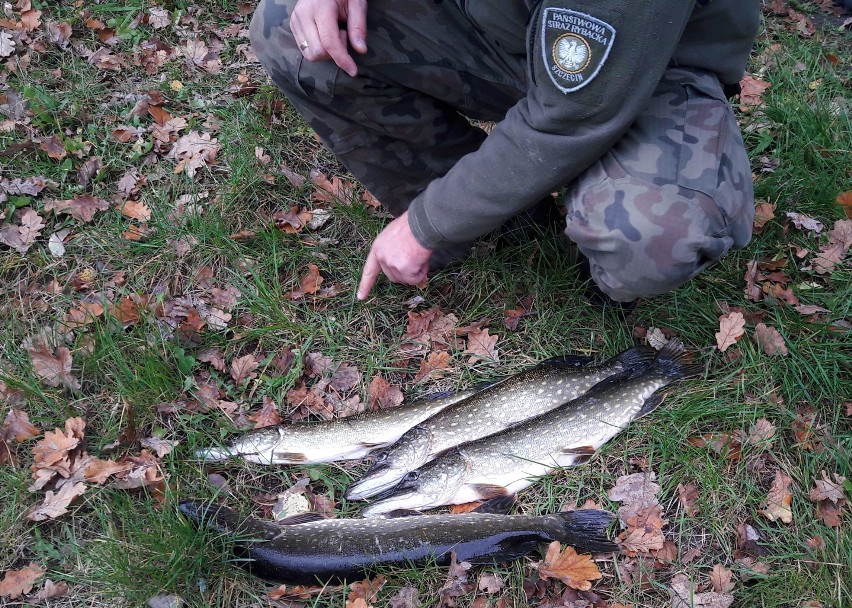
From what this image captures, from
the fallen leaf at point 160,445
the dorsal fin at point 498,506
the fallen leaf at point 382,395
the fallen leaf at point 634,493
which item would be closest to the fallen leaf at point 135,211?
the fallen leaf at point 160,445

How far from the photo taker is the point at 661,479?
3.05 meters

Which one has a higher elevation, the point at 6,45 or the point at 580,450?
the point at 6,45

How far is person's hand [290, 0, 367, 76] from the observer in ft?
9.58

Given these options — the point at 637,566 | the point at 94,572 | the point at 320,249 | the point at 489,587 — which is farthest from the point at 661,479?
the point at 94,572

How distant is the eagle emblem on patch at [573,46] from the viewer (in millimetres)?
2207

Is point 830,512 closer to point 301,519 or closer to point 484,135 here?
point 301,519

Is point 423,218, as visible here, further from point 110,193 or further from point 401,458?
point 110,193

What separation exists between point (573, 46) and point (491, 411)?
173 cm

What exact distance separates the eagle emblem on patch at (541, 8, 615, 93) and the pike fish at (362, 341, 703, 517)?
1.54 m

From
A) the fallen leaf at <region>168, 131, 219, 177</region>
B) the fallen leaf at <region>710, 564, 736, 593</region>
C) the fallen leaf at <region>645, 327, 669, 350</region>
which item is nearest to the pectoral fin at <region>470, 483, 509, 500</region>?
the fallen leaf at <region>710, 564, 736, 593</region>

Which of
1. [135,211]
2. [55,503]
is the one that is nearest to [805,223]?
[135,211]

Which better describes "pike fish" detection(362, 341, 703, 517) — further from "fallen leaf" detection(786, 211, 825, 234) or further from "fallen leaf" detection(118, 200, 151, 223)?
"fallen leaf" detection(118, 200, 151, 223)

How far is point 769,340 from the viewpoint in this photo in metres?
3.35

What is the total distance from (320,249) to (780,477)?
2.73m
